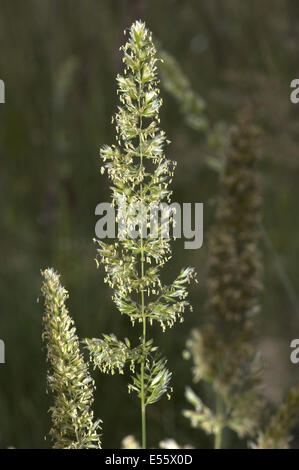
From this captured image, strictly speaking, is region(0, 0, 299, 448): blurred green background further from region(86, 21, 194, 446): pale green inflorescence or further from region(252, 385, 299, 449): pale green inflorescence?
region(86, 21, 194, 446): pale green inflorescence

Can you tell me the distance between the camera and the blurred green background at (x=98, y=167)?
1.87m

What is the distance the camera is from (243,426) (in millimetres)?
1026

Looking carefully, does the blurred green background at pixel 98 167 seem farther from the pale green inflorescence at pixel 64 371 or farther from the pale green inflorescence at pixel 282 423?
the pale green inflorescence at pixel 64 371

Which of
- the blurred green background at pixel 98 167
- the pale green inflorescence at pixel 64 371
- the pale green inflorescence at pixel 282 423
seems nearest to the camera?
the pale green inflorescence at pixel 64 371

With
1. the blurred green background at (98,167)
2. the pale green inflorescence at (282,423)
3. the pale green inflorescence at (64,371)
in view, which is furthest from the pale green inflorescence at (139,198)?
the blurred green background at (98,167)

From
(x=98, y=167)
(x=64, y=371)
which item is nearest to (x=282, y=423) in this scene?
(x=64, y=371)

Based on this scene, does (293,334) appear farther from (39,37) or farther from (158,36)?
(39,37)

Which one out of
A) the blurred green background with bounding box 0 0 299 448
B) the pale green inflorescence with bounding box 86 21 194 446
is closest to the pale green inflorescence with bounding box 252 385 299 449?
the pale green inflorescence with bounding box 86 21 194 446

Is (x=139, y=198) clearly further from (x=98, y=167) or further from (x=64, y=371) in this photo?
(x=98, y=167)

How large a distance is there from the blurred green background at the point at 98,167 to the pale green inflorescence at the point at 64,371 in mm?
1014

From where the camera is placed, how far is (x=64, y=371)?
22.3 inches

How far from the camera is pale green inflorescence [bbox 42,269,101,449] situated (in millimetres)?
568

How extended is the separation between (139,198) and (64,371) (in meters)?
0.16
